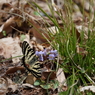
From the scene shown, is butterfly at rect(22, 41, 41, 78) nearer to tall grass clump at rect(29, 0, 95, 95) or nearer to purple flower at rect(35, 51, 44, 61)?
purple flower at rect(35, 51, 44, 61)

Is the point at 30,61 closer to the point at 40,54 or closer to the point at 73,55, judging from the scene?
the point at 40,54

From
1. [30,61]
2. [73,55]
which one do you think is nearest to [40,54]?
[30,61]

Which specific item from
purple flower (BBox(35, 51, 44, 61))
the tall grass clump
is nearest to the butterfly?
purple flower (BBox(35, 51, 44, 61))

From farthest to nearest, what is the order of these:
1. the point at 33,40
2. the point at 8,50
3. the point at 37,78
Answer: the point at 33,40 < the point at 8,50 < the point at 37,78

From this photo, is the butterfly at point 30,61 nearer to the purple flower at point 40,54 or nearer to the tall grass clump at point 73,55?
the purple flower at point 40,54

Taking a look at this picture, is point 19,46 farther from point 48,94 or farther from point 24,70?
point 48,94

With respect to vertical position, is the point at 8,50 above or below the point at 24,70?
above

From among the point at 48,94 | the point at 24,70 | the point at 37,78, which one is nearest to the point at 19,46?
the point at 24,70

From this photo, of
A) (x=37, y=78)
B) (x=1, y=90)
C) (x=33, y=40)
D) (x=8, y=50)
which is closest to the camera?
(x=1, y=90)

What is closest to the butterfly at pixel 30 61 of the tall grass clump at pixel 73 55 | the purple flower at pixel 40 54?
the purple flower at pixel 40 54
